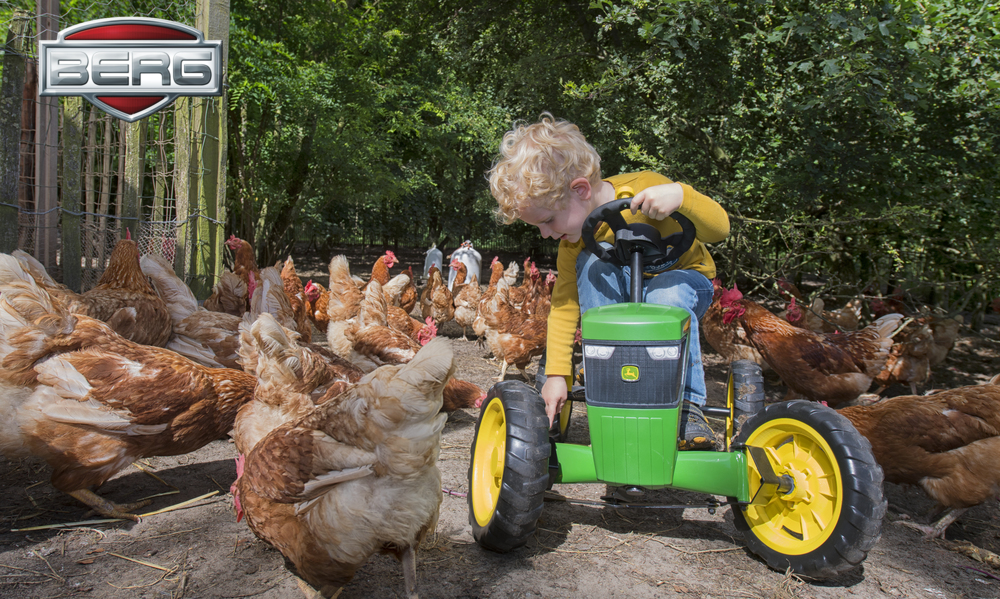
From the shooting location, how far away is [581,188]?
2.37m

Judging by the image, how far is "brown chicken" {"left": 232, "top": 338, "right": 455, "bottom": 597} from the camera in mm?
1816

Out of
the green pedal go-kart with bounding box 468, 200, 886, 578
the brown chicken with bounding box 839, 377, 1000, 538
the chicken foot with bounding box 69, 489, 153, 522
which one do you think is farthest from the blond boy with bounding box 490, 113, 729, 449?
the chicken foot with bounding box 69, 489, 153, 522

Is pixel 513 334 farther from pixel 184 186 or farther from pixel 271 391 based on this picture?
pixel 271 391

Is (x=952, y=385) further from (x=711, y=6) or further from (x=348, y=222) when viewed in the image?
(x=348, y=222)

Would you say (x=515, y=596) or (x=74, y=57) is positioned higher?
(x=74, y=57)

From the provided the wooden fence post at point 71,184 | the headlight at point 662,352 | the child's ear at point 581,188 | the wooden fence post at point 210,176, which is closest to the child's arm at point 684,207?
the child's ear at point 581,188

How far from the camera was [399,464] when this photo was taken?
1.86 m

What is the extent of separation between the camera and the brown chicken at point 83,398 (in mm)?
2598

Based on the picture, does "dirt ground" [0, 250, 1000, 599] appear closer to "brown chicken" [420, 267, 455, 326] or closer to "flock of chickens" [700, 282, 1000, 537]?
"flock of chickens" [700, 282, 1000, 537]

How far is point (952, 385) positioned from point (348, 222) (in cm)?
1701

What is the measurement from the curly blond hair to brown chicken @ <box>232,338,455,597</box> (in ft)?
2.57

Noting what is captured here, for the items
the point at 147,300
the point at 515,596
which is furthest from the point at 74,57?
the point at 515,596

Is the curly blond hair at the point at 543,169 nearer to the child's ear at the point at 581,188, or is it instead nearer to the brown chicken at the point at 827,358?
the child's ear at the point at 581,188

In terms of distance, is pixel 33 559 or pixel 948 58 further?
pixel 948 58
